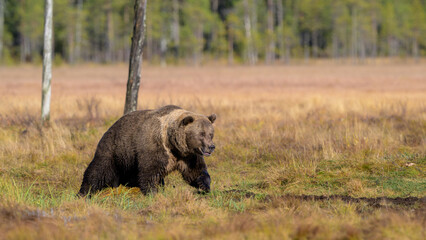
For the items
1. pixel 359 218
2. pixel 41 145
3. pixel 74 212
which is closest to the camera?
pixel 359 218

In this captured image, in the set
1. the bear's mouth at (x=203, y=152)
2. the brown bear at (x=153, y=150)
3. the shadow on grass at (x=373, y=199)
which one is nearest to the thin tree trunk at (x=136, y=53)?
the brown bear at (x=153, y=150)

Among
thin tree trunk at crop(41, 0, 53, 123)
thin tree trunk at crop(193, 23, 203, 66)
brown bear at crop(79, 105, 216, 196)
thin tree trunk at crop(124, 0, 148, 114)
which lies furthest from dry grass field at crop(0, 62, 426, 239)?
thin tree trunk at crop(193, 23, 203, 66)

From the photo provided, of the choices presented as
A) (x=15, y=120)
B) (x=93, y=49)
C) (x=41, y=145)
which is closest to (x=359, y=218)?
(x=41, y=145)

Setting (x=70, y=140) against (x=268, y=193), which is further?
(x=70, y=140)

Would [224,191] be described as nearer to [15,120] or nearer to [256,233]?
[256,233]

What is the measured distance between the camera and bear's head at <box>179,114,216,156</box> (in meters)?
7.40

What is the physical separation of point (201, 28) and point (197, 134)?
69.6m

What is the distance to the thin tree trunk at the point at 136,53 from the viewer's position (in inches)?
507

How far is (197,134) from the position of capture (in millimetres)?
7434

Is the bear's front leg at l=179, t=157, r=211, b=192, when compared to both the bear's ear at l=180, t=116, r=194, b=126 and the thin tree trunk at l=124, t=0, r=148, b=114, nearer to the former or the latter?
the bear's ear at l=180, t=116, r=194, b=126

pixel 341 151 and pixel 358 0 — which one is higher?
pixel 358 0

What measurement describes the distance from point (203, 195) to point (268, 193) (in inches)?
43.6

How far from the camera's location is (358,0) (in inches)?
3344

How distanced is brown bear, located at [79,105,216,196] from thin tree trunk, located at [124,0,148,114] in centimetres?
508
